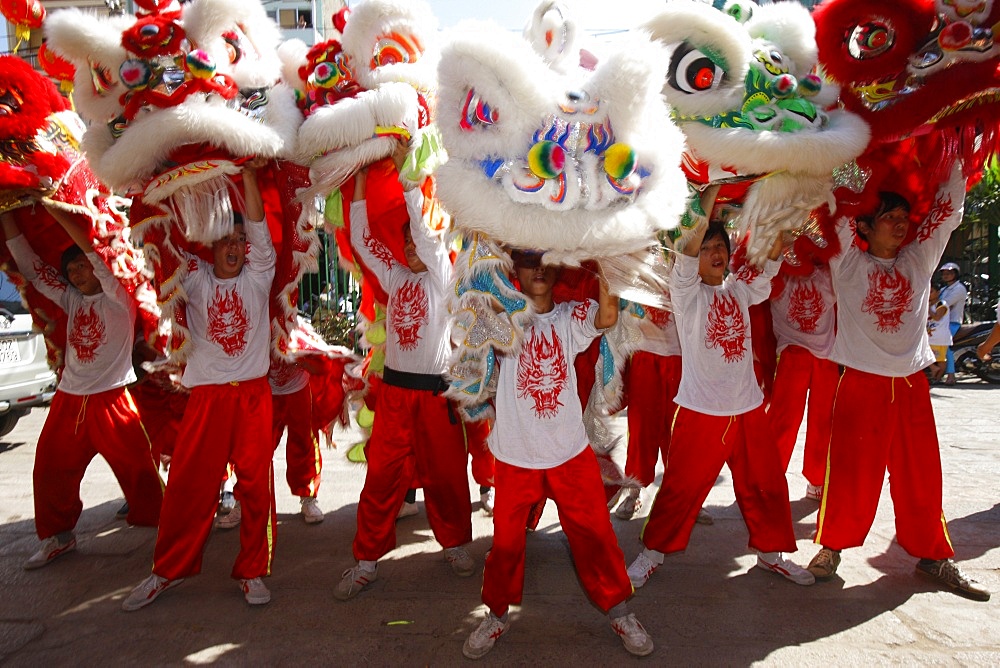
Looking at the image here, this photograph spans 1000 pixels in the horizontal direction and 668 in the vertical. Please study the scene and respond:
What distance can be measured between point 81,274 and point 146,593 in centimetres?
176

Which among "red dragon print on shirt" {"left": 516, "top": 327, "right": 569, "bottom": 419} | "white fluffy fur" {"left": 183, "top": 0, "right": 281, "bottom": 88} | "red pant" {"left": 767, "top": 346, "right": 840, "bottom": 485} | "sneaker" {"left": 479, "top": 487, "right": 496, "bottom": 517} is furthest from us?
"sneaker" {"left": 479, "top": 487, "right": 496, "bottom": 517}

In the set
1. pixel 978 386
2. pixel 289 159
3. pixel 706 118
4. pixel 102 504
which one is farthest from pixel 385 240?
pixel 978 386

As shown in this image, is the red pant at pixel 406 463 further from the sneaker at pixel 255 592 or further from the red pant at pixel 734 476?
the red pant at pixel 734 476

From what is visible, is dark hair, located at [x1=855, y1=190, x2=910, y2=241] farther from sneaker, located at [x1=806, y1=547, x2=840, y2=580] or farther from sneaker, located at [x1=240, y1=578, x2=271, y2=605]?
sneaker, located at [x1=240, y1=578, x2=271, y2=605]

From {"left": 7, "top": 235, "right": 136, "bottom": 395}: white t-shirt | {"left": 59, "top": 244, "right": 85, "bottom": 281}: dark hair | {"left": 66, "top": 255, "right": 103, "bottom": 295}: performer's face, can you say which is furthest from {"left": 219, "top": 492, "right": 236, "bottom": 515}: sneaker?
{"left": 59, "top": 244, "right": 85, "bottom": 281}: dark hair

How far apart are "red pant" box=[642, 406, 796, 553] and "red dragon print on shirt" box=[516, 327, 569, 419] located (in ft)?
2.69

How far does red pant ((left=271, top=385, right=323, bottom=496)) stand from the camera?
3.97 meters

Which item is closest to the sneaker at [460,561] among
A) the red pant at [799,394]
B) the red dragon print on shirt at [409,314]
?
the red dragon print on shirt at [409,314]

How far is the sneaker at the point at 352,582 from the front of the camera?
3.06 metres

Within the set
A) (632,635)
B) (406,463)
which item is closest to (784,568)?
(632,635)

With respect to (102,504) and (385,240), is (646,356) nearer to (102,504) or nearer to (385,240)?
(385,240)

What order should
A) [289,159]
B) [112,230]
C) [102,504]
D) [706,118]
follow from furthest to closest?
[102,504] → [112,230] → [289,159] → [706,118]

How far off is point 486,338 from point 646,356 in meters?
1.56

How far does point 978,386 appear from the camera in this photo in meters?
8.65
